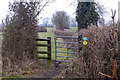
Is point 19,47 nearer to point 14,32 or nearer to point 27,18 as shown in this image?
point 14,32

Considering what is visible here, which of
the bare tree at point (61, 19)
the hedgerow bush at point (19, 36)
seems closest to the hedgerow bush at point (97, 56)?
the hedgerow bush at point (19, 36)

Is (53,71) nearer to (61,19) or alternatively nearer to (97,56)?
(97,56)

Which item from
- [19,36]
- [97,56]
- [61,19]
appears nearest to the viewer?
[97,56]

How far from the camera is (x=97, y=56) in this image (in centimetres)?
390

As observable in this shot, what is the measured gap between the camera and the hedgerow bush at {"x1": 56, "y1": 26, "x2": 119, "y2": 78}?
3623 mm

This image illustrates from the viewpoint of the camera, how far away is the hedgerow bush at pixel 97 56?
143 inches

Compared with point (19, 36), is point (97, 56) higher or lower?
lower

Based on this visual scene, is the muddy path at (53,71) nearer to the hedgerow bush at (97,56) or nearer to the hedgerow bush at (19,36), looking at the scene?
the hedgerow bush at (19,36)

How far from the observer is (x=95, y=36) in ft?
13.4

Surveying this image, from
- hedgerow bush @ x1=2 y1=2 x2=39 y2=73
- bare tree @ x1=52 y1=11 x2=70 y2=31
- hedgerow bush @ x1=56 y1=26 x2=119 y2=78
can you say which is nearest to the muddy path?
hedgerow bush @ x1=2 y1=2 x2=39 y2=73

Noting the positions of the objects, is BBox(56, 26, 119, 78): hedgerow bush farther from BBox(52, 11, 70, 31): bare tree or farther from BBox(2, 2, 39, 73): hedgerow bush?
BBox(52, 11, 70, 31): bare tree

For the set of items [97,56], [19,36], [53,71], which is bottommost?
[53,71]

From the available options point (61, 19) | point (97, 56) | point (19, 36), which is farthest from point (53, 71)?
point (61, 19)

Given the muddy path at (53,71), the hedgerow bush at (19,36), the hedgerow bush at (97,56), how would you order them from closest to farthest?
1. the hedgerow bush at (97,56)
2. the muddy path at (53,71)
3. the hedgerow bush at (19,36)
